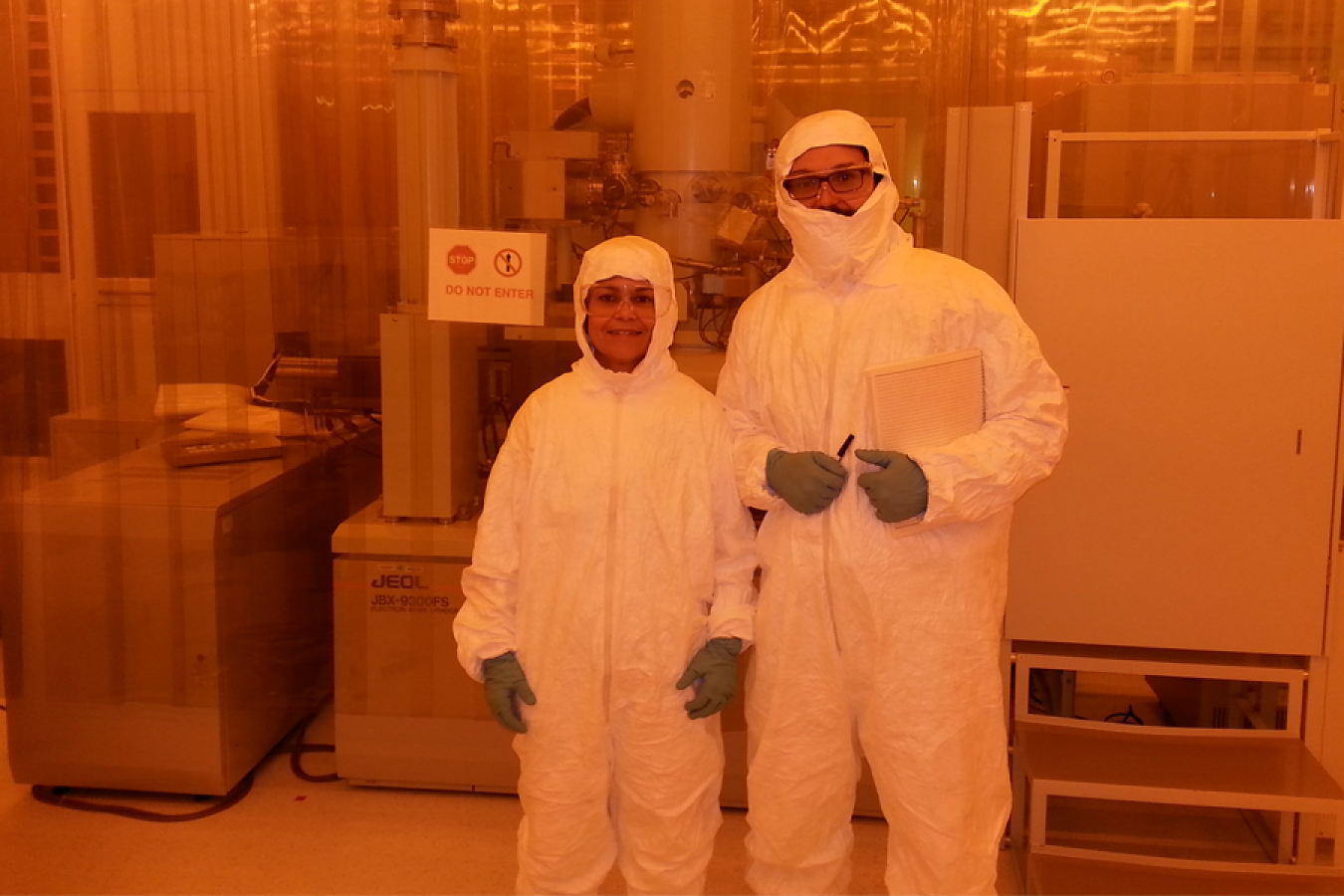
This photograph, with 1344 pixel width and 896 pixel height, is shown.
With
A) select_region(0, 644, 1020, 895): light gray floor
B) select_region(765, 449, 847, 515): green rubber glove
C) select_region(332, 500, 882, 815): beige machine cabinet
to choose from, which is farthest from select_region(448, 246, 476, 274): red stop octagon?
select_region(0, 644, 1020, 895): light gray floor

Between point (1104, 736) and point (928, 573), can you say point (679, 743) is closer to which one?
point (928, 573)

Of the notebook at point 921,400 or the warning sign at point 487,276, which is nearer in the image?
→ the notebook at point 921,400

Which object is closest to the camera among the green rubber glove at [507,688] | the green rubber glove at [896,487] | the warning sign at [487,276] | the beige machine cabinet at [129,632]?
the green rubber glove at [896,487]

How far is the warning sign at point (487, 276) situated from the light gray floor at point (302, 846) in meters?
1.00

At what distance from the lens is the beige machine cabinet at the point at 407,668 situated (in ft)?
7.59

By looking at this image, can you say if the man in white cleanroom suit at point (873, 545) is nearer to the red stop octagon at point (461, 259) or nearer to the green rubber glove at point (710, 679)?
the green rubber glove at point (710, 679)

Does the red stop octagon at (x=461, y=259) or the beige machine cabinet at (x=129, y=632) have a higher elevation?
the red stop octagon at (x=461, y=259)

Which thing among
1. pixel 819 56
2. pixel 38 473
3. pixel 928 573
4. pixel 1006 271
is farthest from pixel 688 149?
pixel 38 473

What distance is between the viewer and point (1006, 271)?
2.06m

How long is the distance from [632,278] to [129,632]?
1421mm

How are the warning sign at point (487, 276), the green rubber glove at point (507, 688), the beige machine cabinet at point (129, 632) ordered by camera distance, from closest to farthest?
the green rubber glove at point (507, 688) < the warning sign at point (487, 276) < the beige machine cabinet at point (129, 632)

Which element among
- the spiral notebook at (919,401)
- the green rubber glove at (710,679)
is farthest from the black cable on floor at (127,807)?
the spiral notebook at (919,401)

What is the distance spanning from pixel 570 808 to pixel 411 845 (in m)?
0.82

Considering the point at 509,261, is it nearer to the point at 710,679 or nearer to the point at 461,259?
the point at 461,259
